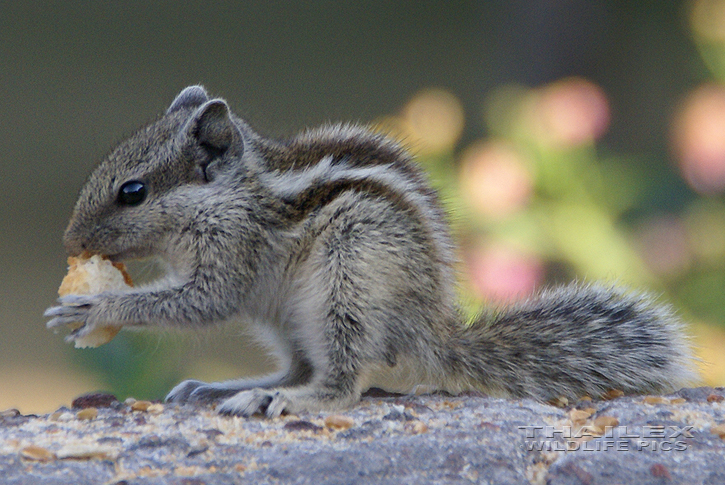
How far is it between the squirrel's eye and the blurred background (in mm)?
796

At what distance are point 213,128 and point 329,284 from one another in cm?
51

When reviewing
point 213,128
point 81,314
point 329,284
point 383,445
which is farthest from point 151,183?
point 383,445

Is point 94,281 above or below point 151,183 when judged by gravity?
below

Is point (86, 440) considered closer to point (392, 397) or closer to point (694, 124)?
point (392, 397)

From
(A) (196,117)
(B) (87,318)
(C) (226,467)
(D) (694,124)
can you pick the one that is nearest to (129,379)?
(B) (87,318)

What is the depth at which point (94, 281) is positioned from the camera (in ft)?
7.28

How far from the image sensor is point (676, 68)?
16.2 feet

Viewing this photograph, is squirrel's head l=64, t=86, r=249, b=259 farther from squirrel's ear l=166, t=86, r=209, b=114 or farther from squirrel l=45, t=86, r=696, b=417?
squirrel's ear l=166, t=86, r=209, b=114

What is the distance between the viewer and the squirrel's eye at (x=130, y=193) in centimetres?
223

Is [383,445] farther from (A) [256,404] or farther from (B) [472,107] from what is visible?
(B) [472,107]

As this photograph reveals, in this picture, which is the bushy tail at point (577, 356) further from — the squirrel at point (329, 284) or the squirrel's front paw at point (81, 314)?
the squirrel's front paw at point (81, 314)

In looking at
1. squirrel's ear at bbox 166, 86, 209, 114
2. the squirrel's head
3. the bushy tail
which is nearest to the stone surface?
the bushy tail

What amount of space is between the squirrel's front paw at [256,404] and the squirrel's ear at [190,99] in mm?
888

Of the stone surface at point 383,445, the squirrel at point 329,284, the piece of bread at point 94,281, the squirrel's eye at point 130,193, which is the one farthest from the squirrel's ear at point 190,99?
the stone surface at point 383,445
